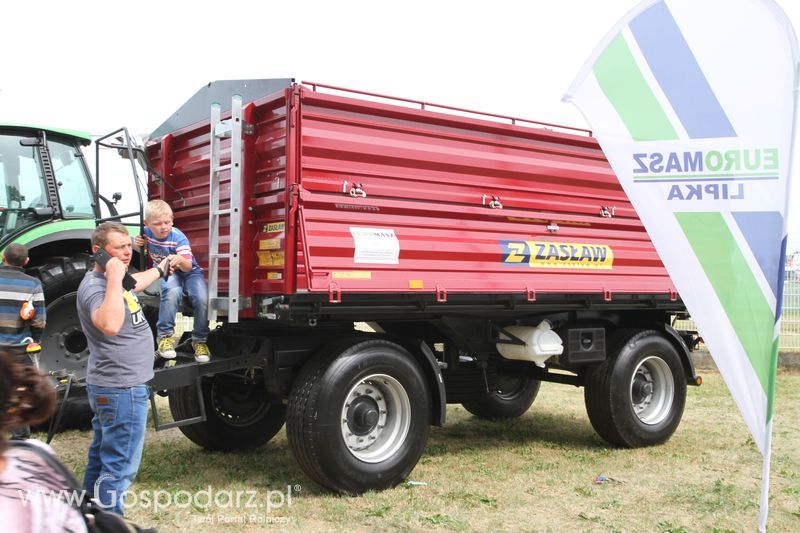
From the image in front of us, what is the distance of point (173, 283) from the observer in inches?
214

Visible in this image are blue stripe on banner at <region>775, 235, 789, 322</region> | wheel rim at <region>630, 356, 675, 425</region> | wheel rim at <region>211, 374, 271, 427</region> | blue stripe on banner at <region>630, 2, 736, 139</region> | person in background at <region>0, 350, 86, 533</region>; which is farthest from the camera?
wheel rim at <region>630, 356, 675, 425</region>

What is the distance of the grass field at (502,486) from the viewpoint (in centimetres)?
474

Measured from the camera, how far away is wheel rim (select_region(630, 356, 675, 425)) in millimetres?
7102

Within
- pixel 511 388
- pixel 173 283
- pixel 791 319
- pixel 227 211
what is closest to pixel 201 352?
pixel 173 283

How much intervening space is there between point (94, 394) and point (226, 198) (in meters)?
2.08

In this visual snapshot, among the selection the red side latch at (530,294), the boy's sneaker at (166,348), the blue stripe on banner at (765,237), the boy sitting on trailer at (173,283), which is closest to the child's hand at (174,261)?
the boy sitting on trailer at (173,283)

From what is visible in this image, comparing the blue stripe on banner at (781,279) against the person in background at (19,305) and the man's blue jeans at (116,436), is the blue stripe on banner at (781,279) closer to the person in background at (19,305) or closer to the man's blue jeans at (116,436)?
the man's blue jeans at (116,436)

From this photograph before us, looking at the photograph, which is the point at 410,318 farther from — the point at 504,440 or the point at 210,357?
the point at 504,440

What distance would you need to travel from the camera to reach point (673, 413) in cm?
719

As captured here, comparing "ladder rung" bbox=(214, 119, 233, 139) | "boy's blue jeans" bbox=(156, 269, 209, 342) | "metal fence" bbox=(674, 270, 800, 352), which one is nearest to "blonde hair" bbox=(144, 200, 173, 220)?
"boy's blue jeans" bbox=(156, 269, 209, 342)

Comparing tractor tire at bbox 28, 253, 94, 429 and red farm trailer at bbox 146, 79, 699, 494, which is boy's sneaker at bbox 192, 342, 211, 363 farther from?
tractor tire at bbox 28, 253, 94, 429

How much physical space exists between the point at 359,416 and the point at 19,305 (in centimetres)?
314

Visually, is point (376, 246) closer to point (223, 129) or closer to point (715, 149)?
point (223, 129)

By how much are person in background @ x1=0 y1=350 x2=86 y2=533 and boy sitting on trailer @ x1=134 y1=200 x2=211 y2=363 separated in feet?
11.2
